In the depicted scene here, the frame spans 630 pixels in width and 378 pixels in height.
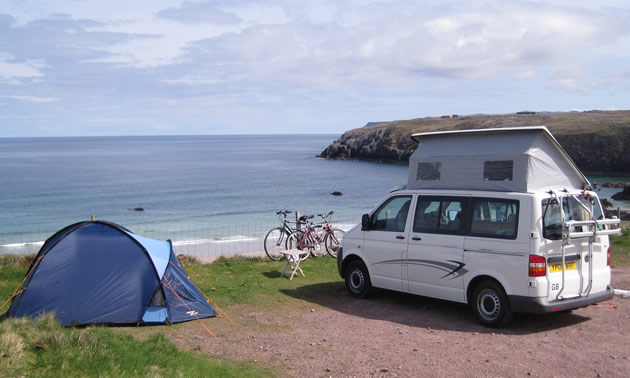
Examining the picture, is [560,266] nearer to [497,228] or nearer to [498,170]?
[497,228]

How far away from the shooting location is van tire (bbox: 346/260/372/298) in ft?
35.9

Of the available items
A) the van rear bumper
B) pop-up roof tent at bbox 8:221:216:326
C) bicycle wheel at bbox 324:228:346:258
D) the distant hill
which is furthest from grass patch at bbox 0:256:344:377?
the distant hill

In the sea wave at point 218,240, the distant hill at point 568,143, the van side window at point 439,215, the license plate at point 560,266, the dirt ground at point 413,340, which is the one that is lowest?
the sea wave at point 218,240

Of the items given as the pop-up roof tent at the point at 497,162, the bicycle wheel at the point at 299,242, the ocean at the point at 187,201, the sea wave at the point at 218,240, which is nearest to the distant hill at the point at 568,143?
the ocean at the point at 187,201

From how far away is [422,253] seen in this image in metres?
9.74

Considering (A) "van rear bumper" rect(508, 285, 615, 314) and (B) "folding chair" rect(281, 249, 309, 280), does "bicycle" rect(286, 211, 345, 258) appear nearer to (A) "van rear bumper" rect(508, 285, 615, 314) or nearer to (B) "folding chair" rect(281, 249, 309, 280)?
(B) "folding chair" rect(281, 249, 309, 280)

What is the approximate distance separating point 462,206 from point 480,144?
113cm

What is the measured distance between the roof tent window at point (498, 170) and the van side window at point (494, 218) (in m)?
0.41

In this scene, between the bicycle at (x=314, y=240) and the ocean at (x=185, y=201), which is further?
the ocean at (x=185, y=201)

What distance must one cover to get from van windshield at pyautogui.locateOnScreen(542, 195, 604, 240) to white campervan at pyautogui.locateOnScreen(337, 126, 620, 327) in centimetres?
2

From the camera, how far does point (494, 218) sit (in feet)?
28.7

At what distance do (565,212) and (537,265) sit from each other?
1.09m

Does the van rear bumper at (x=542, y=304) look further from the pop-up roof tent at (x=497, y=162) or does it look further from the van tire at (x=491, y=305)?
the pop-up roof tent at (x=497, y=162)

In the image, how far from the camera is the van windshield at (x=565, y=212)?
827 centimetres
